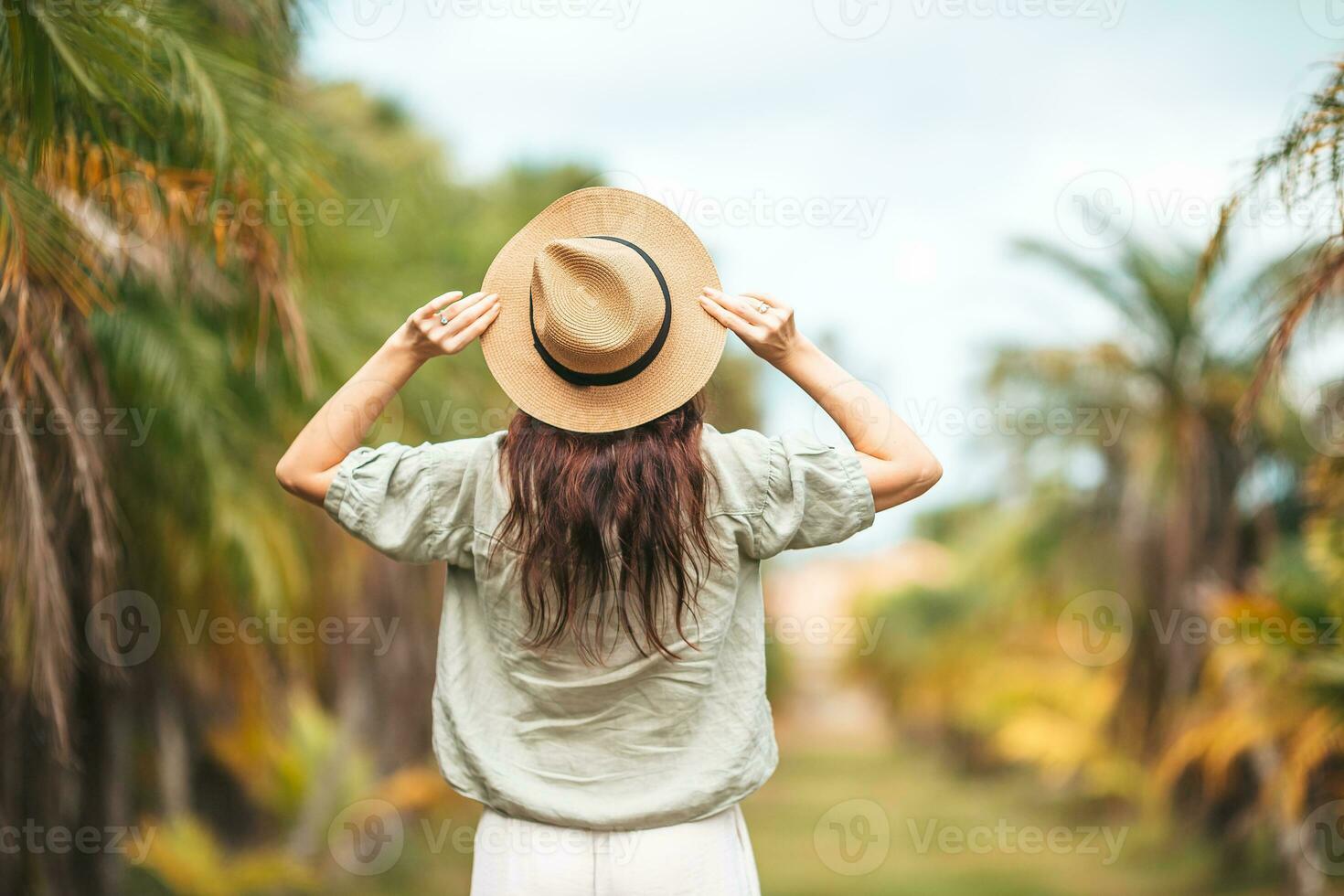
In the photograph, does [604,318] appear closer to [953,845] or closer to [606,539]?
[606,539]

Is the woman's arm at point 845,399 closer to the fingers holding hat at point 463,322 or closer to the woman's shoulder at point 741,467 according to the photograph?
the woman's shoulder at point 741,467

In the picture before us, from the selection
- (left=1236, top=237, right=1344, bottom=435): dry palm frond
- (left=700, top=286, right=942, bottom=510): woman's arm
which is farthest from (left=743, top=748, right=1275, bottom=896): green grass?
(left=700, top=286, right=942, bottom=510): woman's arm

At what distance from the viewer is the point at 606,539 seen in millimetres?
1731

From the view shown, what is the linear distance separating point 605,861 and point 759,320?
2.97ft

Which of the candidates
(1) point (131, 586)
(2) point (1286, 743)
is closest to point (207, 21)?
(1) point (131, 586)

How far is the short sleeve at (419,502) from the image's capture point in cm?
182

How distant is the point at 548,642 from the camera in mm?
1786

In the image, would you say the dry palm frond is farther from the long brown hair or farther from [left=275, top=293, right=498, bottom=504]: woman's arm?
[left=275, top=293, right=498, bottom=504]: woman's arm

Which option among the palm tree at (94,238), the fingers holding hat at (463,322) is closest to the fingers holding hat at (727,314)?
the fingers holding hat at (463,322)

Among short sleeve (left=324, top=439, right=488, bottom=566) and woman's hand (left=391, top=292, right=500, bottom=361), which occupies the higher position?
woman's hand (left=391, top=292, right=500, bottom=361)

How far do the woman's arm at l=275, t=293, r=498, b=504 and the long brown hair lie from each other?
0.71ft

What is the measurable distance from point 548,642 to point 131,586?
15.7 ft

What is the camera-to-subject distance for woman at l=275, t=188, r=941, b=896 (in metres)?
1.75

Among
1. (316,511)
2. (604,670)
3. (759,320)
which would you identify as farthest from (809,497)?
(316,511)
